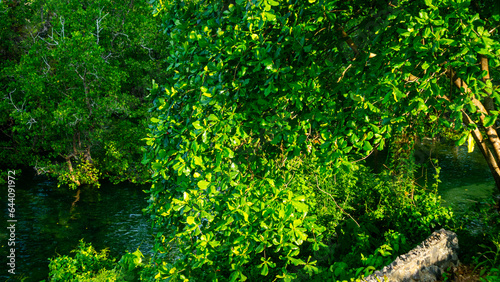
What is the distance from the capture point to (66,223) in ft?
47.1

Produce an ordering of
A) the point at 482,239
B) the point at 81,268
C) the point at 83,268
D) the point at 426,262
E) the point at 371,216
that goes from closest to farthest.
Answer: the point at 426,262, the point at 482,239, the point at 371,216, the point at 83,268, the point at 81,268

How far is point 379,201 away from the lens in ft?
26.7

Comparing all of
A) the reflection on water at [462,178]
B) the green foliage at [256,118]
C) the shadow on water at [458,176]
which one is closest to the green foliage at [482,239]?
the green foliage at [256,118]

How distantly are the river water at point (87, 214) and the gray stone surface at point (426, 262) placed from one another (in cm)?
491

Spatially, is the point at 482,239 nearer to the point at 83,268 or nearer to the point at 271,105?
the point at 271,105

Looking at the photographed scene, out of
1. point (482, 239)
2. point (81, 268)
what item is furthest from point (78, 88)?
point (482, 239)

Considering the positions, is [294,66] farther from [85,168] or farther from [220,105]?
[85,168]

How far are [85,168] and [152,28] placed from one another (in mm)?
8004

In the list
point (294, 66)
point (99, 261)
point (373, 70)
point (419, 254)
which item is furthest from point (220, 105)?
point (99, 261)

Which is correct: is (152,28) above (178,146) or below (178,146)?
above

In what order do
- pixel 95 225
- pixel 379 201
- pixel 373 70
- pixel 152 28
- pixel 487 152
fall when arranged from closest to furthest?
1. pixel 373 70
2. pixel 487 152
3. pixel 379 201
4. pixel 95 225
5. pixel 152 28

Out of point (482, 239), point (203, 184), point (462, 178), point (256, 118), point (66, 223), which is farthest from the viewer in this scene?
point (462, 178)

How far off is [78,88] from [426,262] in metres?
17.1

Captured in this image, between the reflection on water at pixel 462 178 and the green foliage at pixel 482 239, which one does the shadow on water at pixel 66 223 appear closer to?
the green foliage at pixel 482 239
